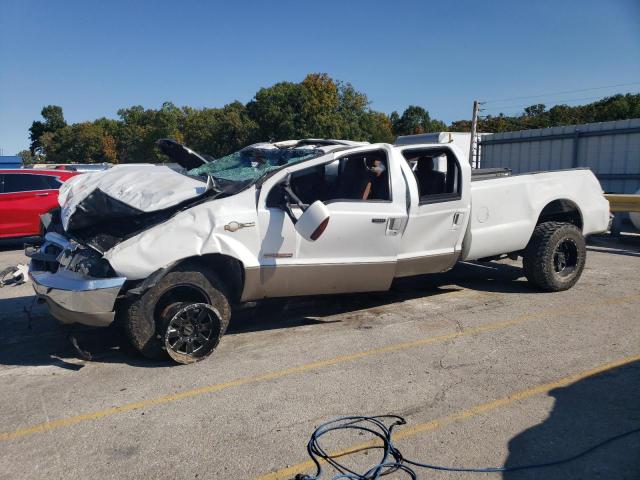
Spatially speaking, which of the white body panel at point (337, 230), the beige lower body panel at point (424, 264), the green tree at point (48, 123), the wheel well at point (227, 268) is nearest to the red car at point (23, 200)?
the white body panel at point (337, 230)

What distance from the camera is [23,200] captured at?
11.7 metres

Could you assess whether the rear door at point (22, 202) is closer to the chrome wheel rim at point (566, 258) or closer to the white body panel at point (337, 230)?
the white body panel at point (337, 230)

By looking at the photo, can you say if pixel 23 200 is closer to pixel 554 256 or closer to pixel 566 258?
pixel 554 256

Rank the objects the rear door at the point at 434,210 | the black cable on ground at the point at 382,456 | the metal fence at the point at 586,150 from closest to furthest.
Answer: the black cable on ground at the point at 382,456, the rear door at the point at 434,210, the metal fence at the point at 586,150

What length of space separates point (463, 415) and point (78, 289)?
3099 millimetres

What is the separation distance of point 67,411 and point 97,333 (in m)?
1.76

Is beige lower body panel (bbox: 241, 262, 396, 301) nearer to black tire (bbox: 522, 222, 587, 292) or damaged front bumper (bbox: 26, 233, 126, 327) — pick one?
damaged front bumper (bbox: 26, 233, 126, 327)

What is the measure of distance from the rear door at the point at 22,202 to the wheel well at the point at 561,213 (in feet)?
30.8

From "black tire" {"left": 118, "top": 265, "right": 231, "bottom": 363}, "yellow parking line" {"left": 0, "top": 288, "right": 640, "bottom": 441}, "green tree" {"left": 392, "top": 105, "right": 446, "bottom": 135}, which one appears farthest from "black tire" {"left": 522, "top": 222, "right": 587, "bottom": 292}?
"green tree" {"left": 392, "top": 105, "right": 446, "bottom": 135}

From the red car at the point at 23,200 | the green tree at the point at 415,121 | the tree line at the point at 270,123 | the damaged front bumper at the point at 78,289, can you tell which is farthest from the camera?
the green tree at the point at 415,121

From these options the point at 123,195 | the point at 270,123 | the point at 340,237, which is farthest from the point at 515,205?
the point at 270,123

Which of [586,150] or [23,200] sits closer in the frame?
[23,200]

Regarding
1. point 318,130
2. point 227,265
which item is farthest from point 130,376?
point 318,130

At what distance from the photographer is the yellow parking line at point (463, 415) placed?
3285mm
